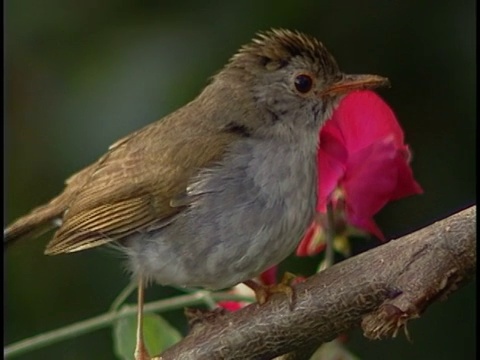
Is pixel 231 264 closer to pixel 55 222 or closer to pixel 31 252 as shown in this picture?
pixel 55 222

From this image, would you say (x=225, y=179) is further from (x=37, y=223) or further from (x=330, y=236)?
(x=37, y=223)

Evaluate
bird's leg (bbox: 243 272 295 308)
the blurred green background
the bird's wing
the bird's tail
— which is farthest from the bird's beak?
the blurred green background

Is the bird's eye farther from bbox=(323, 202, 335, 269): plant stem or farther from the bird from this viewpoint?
bbox=(323, 202, 335, 269): plant stem

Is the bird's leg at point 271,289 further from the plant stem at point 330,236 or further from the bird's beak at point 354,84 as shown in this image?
the bird's beak at point 354,84

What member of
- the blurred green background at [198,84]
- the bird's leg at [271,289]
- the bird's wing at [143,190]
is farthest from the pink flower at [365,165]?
the blurred green background at [198,84]

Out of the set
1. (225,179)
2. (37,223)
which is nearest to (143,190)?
(225,179)
